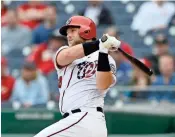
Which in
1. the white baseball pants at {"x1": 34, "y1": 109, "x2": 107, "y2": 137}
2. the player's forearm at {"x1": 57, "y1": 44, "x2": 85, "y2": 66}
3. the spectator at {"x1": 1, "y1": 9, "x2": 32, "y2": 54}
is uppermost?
the spectator at {"x1": 1, "y1": 9, "x2": 32, "y2": 54}

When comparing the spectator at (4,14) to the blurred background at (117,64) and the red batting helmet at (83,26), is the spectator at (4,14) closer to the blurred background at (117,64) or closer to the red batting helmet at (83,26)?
the blurred background at (117,64)

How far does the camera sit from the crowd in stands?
8797mm

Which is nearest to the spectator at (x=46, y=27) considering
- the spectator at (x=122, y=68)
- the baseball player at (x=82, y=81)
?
the spectator at (x=122, y=68)

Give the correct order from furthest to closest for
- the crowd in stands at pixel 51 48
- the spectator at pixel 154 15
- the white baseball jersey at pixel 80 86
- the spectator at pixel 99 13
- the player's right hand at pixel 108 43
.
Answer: the spectator at pixel 99 13 → the spectator at pixel 154 15 → the crowd in stands at pixel 51 48 → the white baseball jersey at pixel 80 86 → the player's right hand at pixel 108 43

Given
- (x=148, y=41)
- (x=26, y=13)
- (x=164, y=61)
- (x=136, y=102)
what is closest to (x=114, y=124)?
(x=136, y=102)

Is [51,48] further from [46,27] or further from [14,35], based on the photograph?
[14,35]

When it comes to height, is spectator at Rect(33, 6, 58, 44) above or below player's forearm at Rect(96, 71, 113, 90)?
above

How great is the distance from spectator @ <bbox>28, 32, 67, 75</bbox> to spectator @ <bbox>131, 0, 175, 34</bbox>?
1.55m

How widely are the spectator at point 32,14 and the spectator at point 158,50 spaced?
2255 mm

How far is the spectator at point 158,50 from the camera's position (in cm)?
913

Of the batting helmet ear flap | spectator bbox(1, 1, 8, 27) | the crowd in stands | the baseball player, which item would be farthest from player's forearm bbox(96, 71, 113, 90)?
spectator bbox(1, 1, 8, 27)

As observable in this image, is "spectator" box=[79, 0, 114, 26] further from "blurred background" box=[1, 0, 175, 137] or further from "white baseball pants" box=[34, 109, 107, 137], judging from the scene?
"white baseball pants" box=[34, 109, 107, 137]

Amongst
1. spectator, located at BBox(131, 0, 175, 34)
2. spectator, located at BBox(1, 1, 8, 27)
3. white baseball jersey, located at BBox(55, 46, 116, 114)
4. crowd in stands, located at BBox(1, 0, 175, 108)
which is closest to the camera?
white baseball jersey, located at BBox(55, 46, 116, 114)

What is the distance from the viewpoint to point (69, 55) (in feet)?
15.5
